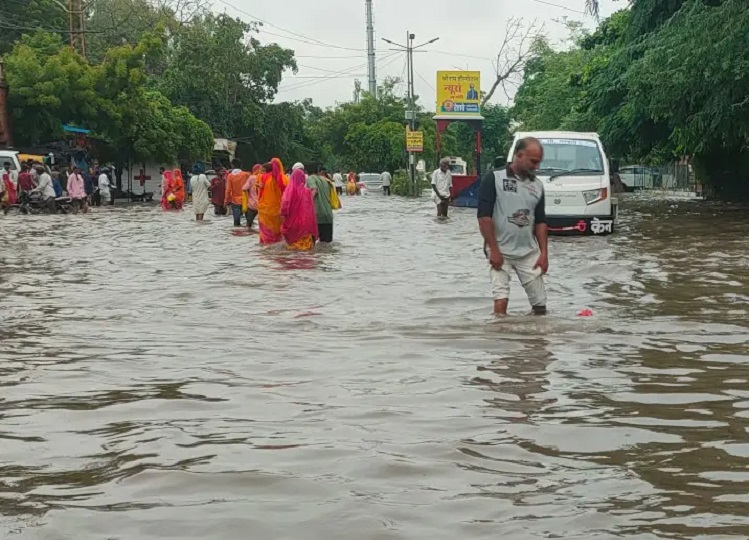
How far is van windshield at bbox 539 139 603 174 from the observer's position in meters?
18.6

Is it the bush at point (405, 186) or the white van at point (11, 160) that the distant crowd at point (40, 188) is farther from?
the bush at point (405, 186)

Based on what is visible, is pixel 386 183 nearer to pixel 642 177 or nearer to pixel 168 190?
pixel 642 177

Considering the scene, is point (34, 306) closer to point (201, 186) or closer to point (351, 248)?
point (351, 248)

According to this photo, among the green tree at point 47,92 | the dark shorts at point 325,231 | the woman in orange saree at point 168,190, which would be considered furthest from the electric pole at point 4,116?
the dark shorts at point 325,231

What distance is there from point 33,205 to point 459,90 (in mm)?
32319

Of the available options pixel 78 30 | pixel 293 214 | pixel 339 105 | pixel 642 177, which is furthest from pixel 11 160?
pixel 339 105

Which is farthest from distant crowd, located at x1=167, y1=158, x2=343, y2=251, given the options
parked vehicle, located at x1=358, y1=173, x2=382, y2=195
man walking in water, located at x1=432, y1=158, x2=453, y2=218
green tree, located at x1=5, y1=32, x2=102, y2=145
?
parked vehicle, located at x1=358, y1=173, x2=382, y2=195

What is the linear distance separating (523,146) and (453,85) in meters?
50.3

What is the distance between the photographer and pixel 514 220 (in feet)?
28.0

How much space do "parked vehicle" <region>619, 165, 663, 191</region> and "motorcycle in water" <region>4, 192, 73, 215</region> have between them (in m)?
35.2

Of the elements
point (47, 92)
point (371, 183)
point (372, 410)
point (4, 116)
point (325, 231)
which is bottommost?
point (372, 410)

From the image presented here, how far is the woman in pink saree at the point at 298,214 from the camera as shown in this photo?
54.1ft

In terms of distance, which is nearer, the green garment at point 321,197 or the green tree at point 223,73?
the green garment at point 321,197

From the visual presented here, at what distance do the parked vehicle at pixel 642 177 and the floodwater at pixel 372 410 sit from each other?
155 ft
